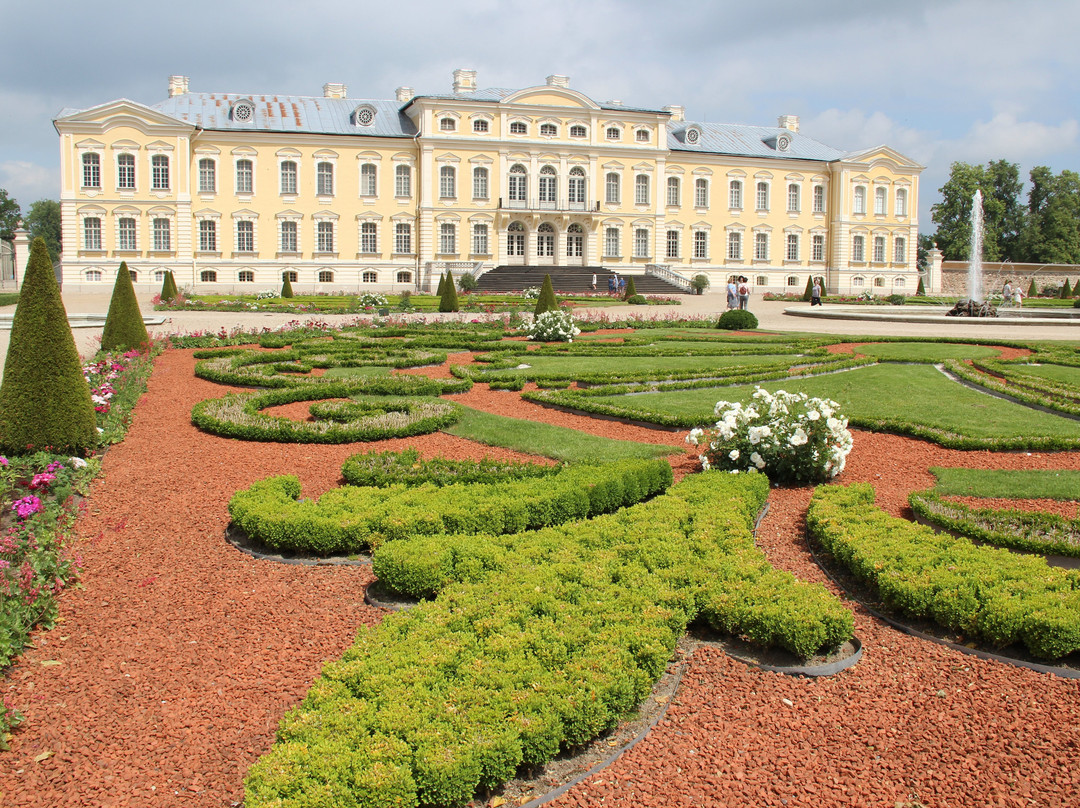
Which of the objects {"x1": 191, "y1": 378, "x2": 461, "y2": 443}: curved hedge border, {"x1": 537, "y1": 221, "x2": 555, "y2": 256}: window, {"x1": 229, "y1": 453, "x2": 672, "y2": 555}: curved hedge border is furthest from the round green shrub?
{"x1": 537, "y1": 221, "x2": 555, "y2": 256}: window

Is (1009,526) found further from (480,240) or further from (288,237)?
(288,237)

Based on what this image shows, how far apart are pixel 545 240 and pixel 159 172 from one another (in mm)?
17995

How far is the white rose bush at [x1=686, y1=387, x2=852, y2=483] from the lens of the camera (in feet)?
22.1

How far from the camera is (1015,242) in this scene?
61219 millimetres

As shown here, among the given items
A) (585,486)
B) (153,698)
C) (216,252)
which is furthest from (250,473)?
(216,252)

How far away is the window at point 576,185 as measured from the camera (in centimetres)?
4322

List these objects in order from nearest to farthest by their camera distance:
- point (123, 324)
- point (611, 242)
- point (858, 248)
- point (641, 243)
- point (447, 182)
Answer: point (123, 324) < point (447, 182) < point (611, 242) < point (641, 243) < point (858, 248)

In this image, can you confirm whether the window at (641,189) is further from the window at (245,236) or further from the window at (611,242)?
the window at (245,236)

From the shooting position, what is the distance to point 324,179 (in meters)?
40.7

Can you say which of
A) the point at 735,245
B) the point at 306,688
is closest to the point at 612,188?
the point at 735,245

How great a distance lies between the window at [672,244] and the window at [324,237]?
17091mm

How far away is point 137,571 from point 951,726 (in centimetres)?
435

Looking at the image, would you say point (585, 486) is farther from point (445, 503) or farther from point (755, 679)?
point (755, 679)

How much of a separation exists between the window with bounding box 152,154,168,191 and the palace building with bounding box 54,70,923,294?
0.09m
